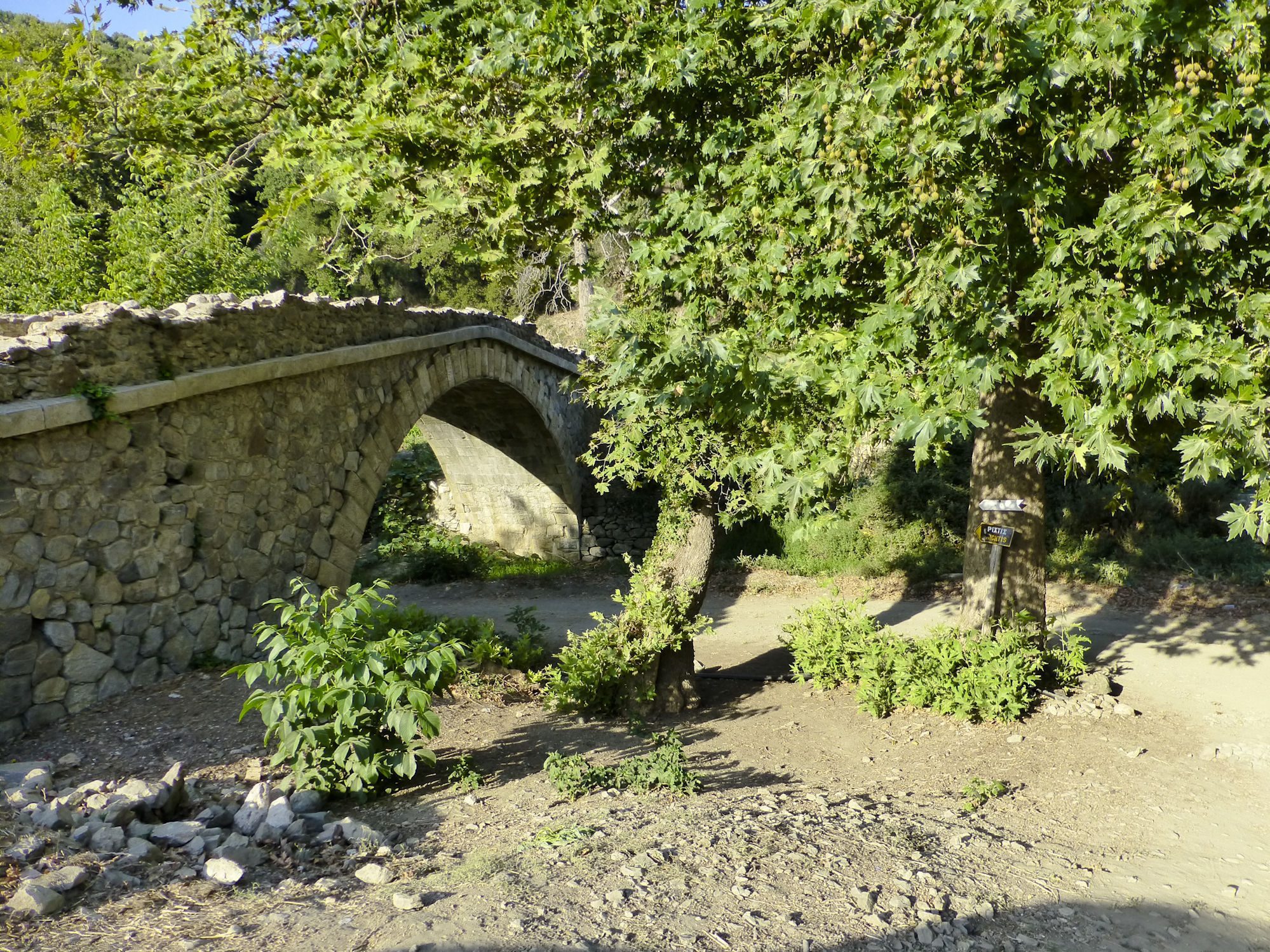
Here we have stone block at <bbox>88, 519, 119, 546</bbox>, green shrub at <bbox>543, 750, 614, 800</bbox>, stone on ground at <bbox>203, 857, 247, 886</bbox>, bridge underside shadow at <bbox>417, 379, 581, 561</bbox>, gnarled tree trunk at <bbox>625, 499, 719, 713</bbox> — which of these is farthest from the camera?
bridge underside shadow at <bbox>417, 379, 581, 561</bbox>

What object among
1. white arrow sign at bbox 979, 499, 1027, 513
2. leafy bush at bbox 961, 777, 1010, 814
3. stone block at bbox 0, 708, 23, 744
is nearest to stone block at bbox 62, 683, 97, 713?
stone block at bbox 0, 708, 23, 744

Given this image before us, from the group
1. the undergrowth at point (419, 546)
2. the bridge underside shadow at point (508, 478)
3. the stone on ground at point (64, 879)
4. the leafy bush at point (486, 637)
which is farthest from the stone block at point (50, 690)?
the bridge underside shadow at point (508, 478)

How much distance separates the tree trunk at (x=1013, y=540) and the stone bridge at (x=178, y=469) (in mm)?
5625

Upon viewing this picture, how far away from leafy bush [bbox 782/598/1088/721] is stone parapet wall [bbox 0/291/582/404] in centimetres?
523

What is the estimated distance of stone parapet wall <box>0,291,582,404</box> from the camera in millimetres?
5680

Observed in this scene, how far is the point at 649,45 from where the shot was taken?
5.75 metres

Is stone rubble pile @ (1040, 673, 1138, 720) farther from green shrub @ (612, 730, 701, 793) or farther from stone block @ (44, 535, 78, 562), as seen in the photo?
stone block @ (44, 535, 78, 562)

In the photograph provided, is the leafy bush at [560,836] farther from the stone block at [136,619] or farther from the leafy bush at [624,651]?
the stone block at [136,619]

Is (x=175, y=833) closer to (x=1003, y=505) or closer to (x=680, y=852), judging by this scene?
(x=680, y=852)

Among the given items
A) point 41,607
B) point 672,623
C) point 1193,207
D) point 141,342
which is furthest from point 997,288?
point 41,607

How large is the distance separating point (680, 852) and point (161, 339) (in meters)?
5.11

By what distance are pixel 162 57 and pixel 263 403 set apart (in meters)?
2.62

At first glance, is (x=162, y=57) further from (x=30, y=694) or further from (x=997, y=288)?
(x=997, y=288)

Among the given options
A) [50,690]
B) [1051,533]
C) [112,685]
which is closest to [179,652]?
[112,685]
